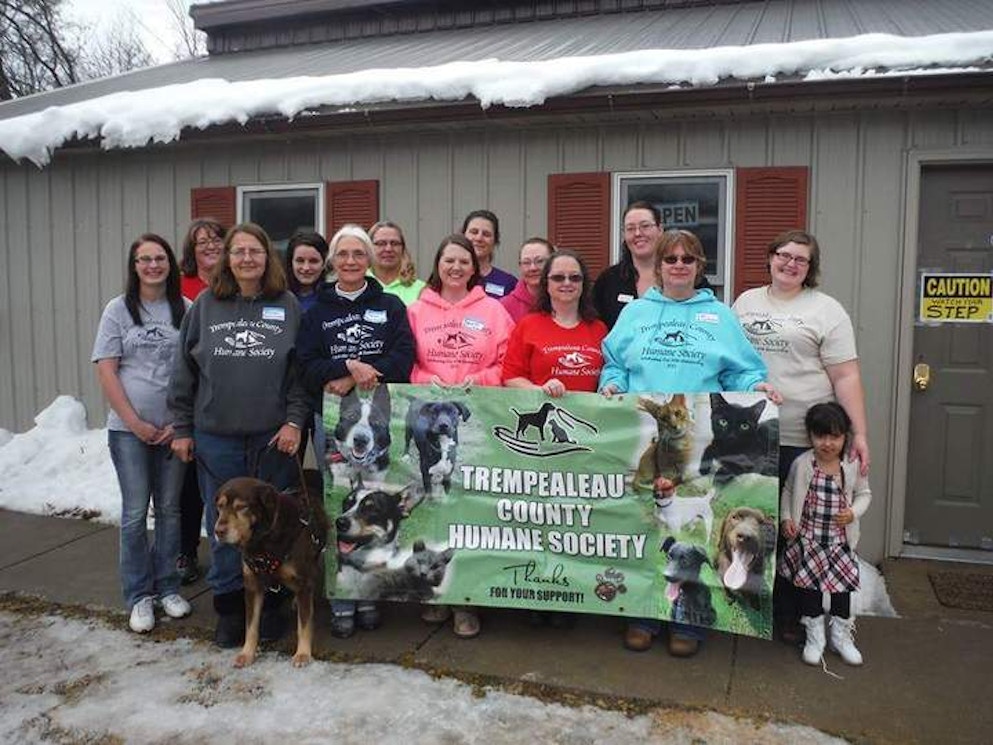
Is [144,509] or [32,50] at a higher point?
[32,50]

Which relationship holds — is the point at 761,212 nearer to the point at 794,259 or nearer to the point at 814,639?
the point at 794,259

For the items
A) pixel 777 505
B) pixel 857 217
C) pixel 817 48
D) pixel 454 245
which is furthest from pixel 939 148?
pixel 454 245

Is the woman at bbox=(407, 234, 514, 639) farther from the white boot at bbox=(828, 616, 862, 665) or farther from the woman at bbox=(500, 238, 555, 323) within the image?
the white boot at bbox=(828, 616, 862, 665)

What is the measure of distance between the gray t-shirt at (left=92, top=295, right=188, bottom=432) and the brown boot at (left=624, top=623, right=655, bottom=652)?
251 cm

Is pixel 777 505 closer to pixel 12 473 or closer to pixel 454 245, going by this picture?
pixel 454 245

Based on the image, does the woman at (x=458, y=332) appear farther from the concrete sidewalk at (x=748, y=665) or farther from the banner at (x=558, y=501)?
the concrete sidewalk at (x=748, y=665)

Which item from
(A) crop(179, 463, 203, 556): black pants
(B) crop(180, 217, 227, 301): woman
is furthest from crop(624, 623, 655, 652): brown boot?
(B) crop(180, 217, 227, 301): woman

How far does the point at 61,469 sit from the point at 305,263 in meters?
3.51

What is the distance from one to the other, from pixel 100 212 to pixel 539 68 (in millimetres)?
4138

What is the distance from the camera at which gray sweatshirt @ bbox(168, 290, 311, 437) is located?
367 centimetres

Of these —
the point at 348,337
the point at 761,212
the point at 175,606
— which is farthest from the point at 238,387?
the point at 761,212

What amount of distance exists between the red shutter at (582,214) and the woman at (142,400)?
2615 mm

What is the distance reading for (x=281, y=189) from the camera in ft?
20.8

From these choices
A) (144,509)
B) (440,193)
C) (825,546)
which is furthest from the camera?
(440,193)
